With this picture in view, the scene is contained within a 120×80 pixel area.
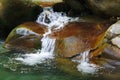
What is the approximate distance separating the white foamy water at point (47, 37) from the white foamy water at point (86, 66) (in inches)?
37.7

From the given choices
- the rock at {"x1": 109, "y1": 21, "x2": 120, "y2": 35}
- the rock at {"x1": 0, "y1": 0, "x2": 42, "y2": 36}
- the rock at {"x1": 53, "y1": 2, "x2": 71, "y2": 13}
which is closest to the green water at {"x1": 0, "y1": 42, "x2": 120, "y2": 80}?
the rock at {"x1": 109, "y1": 21, "x2": 120, "y2": 35}

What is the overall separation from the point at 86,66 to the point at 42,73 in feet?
3.88

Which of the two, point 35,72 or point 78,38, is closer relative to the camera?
point 35,72

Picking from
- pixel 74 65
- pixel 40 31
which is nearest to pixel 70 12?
pixel 40 31

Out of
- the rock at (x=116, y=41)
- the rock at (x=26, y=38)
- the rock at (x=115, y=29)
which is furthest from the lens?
the rock at (x=26, y=38)

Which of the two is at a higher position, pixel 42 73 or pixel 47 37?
pixel 47 37

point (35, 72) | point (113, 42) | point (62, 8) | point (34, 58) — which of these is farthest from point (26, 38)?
point (113, 42)

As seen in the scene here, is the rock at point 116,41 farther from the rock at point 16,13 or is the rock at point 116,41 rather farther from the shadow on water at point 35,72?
the rock at point 16,13

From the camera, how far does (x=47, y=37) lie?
394 inches

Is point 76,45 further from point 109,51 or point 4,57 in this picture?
point 4,57

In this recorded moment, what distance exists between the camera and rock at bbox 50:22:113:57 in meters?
9.11

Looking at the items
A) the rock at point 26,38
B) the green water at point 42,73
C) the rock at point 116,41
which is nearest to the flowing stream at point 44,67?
the green water at point 42,73

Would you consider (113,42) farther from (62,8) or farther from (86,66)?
(62,8)

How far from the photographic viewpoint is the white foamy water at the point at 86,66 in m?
8.04
